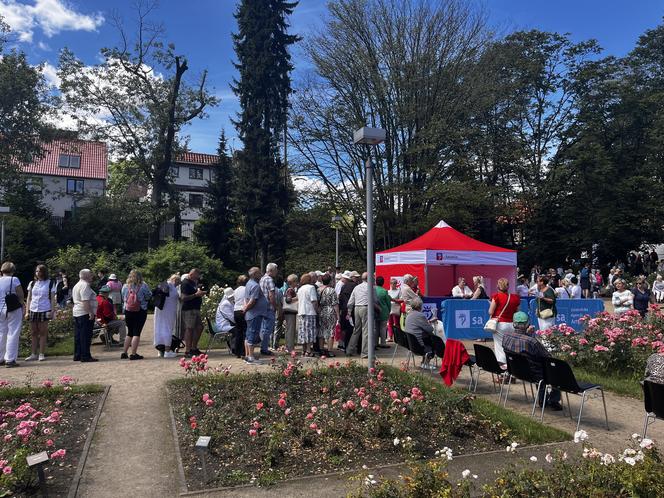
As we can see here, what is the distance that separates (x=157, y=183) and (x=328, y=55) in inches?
541

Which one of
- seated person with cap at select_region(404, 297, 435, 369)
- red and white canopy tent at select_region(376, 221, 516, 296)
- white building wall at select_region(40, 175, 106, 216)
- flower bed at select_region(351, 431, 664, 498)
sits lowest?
flower bed at select_region(351, 431, 664, 498)

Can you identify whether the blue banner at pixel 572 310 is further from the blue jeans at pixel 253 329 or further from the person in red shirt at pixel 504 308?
the blue jeans at pixel 253 329

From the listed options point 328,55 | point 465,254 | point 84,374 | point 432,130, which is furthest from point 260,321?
A: point 328,55

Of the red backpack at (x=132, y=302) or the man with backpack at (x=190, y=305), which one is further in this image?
the man with backpack at (x=190, y=305)

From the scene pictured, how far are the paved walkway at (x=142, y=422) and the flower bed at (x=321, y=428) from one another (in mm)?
251

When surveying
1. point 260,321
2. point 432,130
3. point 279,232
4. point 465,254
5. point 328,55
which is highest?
point 328,55

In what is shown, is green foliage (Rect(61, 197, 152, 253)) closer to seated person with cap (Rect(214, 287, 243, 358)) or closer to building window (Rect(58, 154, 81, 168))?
seated person with cap (Rect(214, 287, 243, 358))

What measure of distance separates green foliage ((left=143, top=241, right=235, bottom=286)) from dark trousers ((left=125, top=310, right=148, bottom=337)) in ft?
48.7

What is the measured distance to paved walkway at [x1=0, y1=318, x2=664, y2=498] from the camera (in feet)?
14.9

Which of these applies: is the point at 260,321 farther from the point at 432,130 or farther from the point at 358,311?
the point at 432,130

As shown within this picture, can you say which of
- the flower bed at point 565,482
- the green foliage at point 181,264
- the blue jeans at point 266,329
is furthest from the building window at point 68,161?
the flower bed at point 565,482

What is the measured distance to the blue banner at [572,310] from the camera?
1322 cm

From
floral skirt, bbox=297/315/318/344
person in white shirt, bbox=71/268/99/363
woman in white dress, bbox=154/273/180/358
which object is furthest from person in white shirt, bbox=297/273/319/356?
person in white shirt, bbox=71/268/99/363

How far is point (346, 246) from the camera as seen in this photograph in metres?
32.6
